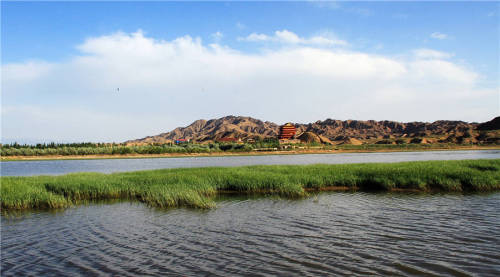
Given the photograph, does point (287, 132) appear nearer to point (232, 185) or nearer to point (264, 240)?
point (232, 185)

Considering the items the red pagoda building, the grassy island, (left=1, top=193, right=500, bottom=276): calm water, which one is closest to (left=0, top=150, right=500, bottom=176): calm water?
the grassy island

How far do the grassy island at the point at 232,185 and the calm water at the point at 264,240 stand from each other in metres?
1.70

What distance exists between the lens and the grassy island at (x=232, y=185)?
655 inches

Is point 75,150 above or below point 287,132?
below

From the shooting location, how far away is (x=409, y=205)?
15148 millimetres

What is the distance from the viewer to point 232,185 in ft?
68.3

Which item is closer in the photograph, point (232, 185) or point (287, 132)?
point (232, 185)

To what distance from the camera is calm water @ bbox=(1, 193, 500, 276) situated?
324 inches

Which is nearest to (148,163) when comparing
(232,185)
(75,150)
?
(232,185)

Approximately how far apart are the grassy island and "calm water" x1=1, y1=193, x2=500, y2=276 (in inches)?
67.0

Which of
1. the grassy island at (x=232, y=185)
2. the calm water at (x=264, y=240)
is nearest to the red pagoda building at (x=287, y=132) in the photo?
the grassy island at (x=232, y=185)

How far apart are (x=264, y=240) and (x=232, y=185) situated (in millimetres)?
10586

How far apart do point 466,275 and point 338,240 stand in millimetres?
3427

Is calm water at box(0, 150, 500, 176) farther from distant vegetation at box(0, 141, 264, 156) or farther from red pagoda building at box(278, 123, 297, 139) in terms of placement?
red pagoda building at box(278, 123, 297, 139)
